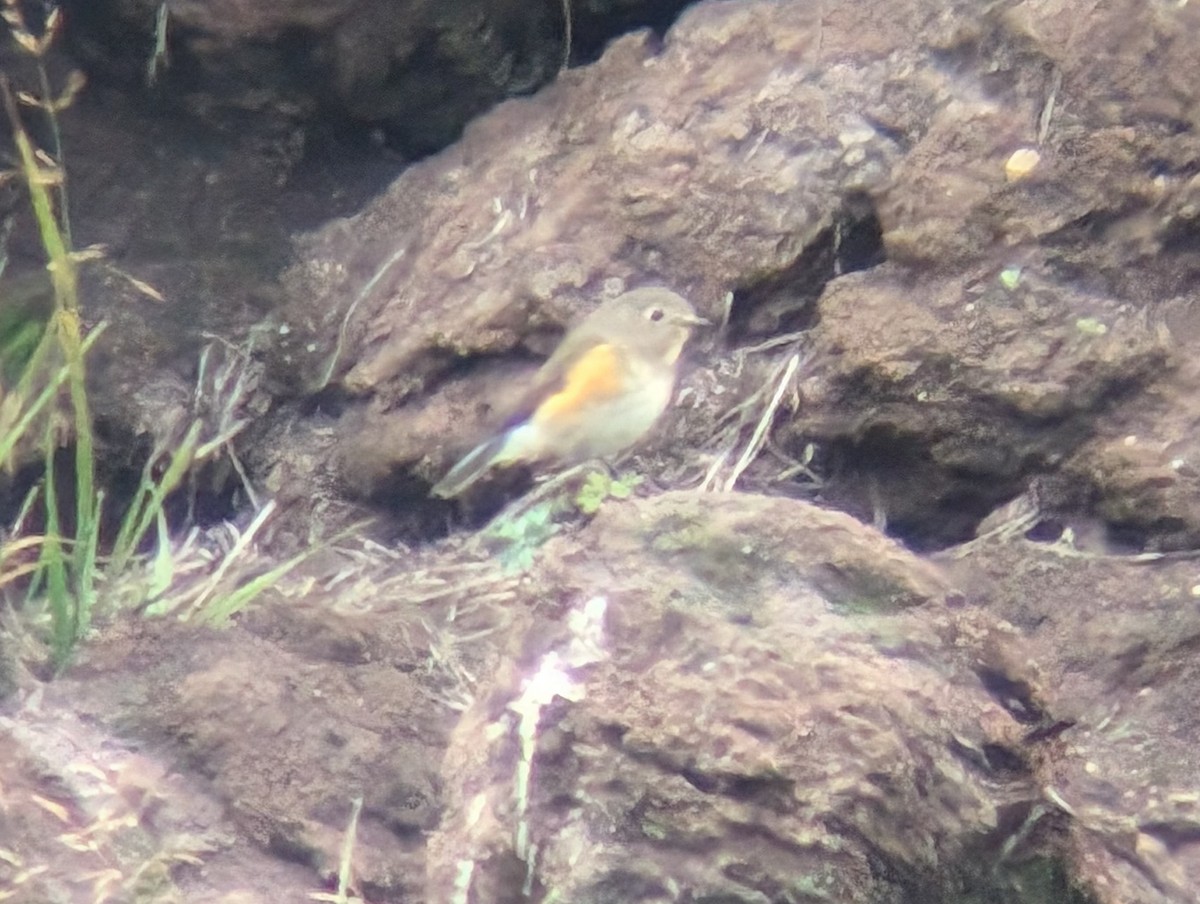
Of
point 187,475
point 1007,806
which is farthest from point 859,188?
point 187,475

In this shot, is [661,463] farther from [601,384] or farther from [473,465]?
[473,465]

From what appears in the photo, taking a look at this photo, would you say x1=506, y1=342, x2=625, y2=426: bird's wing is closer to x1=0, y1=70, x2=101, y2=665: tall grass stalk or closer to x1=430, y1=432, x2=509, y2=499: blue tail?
x1=430, y1=432, x2=509, y2=499: blue tail

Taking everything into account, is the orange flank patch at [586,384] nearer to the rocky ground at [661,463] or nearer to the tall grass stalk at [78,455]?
the rocky ground at [661,463]

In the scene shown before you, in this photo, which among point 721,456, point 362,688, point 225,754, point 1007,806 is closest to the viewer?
point 1007,806

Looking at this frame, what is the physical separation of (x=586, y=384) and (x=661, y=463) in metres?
0.45

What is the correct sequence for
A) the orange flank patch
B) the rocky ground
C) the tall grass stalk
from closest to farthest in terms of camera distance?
1. the rocky ground
2. the tall grass stalk
3. the orange flank patch

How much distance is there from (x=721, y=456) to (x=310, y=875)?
5.95 ft

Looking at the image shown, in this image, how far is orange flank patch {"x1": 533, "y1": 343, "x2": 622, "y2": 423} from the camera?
138 inches

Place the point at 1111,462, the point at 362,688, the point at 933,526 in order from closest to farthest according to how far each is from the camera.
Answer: the point at 362,688
the point at 1111,462
the point at 933,526

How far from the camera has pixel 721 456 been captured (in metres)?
3.66

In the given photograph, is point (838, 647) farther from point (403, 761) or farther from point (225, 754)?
point (225, 754)

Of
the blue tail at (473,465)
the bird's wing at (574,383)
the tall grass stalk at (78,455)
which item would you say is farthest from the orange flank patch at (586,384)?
the tall grass stalk at (78,455)

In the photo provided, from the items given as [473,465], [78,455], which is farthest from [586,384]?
[78,455]

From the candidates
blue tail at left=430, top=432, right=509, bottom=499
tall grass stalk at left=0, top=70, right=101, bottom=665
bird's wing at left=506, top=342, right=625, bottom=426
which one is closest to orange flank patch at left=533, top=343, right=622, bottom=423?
bird's wing at left=506, top=342, right=625, bottom=426
